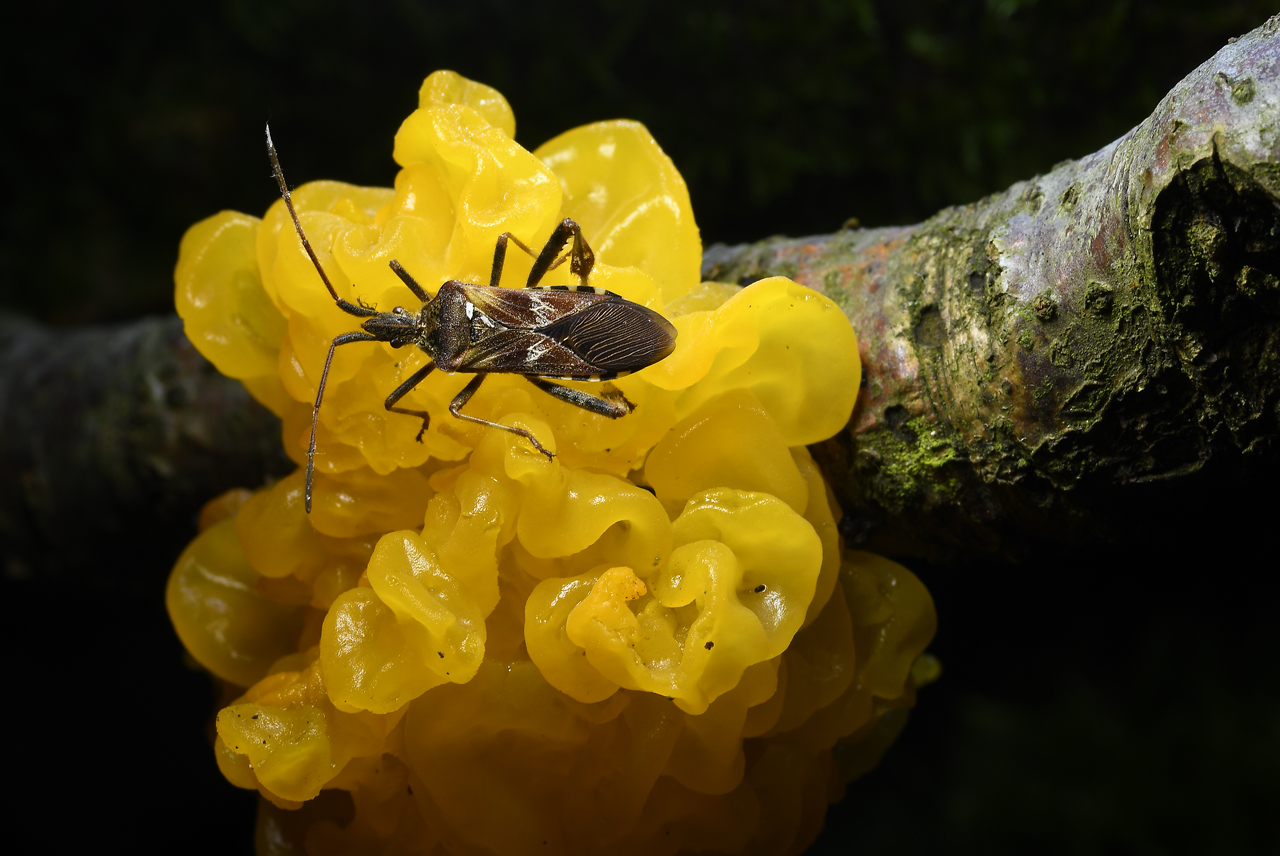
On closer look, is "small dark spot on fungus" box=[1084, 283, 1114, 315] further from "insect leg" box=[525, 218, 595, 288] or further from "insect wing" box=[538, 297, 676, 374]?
"insect leg" box=[525, 218, 595, 288]

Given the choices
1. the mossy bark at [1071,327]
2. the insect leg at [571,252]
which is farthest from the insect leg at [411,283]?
the mossy bark at [1071,327]

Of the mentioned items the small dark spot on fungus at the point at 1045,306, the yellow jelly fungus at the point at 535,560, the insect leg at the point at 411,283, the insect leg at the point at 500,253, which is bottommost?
the yellow jelly fungus at the point at 535,560

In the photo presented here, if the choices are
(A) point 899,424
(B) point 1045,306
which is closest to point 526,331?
(A) point 899,424

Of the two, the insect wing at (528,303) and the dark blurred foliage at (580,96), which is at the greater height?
the dark blurred foliage at (580,96)

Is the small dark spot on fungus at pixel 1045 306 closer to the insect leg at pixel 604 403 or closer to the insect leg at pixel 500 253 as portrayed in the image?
the insect leg at pixel 604 403

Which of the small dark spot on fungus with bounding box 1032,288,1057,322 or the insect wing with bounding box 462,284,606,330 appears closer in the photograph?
the small dark spot on fungus with bounding box 1032,288,1057,322

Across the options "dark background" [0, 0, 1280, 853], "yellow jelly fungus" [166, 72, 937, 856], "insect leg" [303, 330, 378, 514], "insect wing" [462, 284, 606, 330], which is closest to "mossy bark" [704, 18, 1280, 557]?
"yellow jelly fungus" [166, 72, 937, 856]

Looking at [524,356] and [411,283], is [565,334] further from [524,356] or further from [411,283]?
[411,283]
